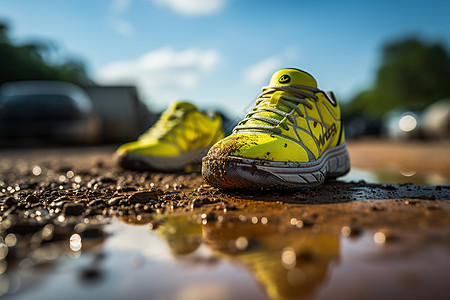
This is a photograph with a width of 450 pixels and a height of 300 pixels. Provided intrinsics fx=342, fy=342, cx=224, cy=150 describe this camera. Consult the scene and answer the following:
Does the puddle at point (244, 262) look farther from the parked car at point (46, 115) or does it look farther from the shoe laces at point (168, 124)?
the parked car at point (46, 115)

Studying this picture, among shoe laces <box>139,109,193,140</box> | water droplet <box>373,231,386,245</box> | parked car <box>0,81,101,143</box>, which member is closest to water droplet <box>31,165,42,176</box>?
shoe laces <box>139,109,193,140</box>

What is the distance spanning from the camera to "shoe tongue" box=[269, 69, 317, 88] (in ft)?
6.21

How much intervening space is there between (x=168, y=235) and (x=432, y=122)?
14031 mm

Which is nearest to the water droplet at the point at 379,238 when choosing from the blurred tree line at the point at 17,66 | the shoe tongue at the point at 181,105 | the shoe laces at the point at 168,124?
the shoe laces at the point at 168,124

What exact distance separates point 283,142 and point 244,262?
88 centimetres

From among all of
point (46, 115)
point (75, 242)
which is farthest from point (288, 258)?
point (46, 115)

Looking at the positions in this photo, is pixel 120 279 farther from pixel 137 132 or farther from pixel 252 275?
pixel 137 132

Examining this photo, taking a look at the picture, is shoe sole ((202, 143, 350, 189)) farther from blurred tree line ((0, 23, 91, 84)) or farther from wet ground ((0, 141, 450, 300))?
blurred tree line ((0, 23, 91, 84))

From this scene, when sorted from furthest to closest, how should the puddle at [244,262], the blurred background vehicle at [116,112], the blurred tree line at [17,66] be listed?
the blurred tree line at [17,66]
the blurred background vehicle at [116,112]
the puddle at [244,262]

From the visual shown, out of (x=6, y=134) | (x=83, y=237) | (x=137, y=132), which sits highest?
(x=83, y=237)

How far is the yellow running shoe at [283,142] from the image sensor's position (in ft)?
5.20

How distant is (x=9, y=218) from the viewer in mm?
1271

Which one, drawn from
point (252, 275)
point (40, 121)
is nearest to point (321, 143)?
point (252, 275)

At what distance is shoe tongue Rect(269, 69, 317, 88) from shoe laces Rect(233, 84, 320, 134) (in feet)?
0.09
